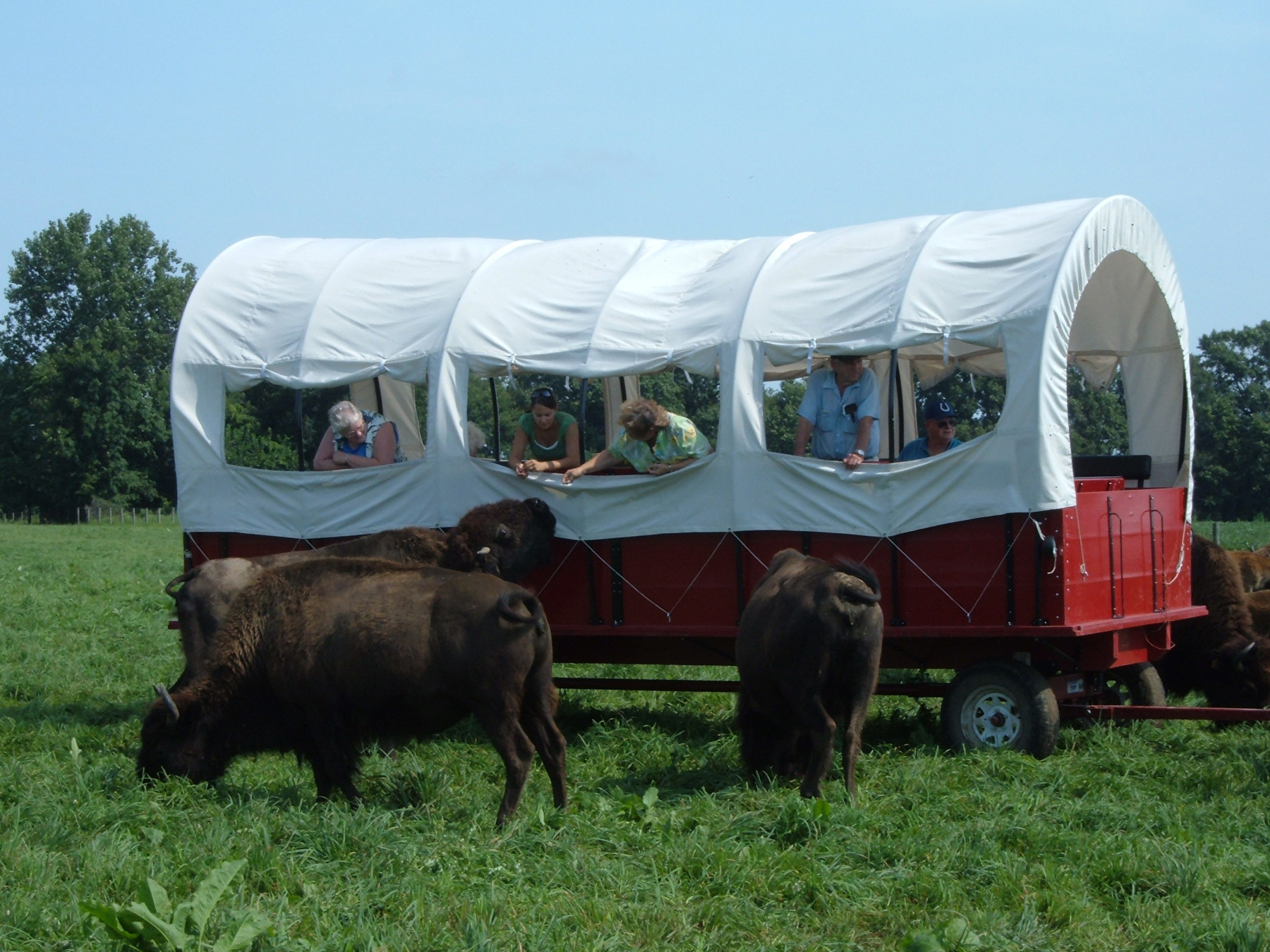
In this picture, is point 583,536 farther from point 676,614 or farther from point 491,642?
point 491,642

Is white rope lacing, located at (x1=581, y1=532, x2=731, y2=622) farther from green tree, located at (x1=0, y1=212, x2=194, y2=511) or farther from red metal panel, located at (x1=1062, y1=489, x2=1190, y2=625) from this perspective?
green tree, located at (x1=0, y1=212, x2=194, y2=511)

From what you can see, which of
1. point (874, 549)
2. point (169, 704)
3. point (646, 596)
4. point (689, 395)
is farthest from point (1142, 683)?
point (169, 704)

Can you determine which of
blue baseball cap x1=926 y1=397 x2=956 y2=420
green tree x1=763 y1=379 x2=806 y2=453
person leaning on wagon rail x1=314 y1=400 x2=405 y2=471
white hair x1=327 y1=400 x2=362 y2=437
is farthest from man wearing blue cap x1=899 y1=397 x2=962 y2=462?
white hair x1=327 y1=400 x2=362 y2=437

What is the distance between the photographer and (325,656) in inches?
294

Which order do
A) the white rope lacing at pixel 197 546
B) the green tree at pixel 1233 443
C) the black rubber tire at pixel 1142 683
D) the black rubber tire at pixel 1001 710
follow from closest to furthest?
1. the black rubber tire at pixel 1001 710
2. the black rubber tire at pixel 1142 683
3. the white rope lacing at pixel 197 546
4. the green tree at pixel 1233 443

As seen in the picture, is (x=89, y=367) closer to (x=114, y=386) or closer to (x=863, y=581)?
(x=114, y=386)

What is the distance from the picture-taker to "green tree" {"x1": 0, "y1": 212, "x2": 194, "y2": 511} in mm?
63312

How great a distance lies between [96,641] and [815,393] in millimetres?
9794

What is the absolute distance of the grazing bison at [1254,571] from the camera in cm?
1280

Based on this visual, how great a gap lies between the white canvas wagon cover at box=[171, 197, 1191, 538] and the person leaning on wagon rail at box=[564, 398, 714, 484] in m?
0.16

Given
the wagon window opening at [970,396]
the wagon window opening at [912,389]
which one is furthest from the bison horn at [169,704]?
the wagon window opening at [970,396]

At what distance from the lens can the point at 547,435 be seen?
1077 cm

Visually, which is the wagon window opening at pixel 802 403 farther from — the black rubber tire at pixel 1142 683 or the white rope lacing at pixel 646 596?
the black rubber tire at pixel 1142 683

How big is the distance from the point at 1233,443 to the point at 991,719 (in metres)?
47.1
